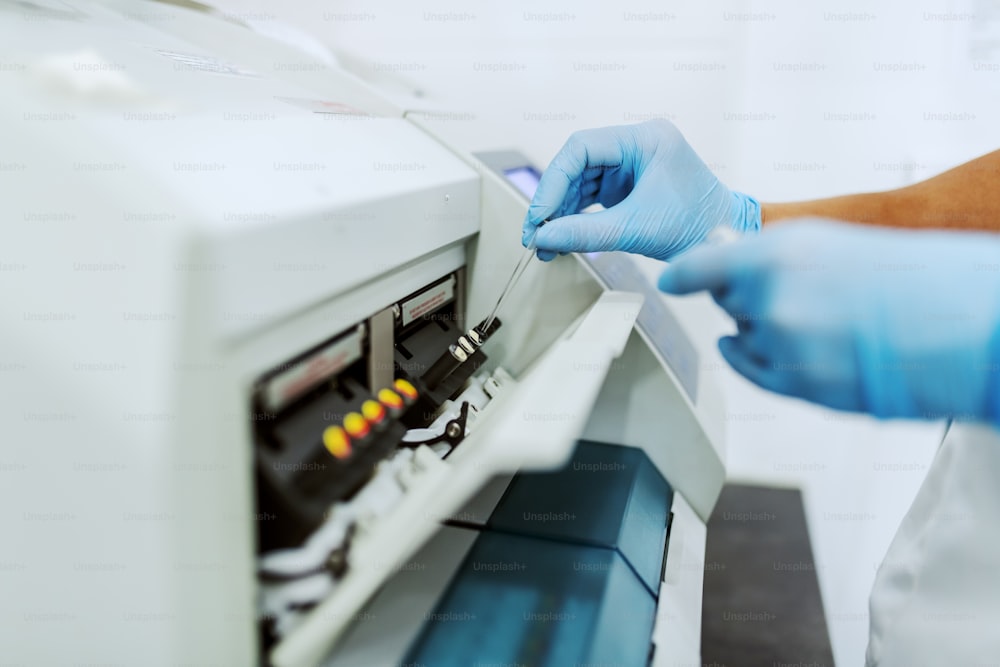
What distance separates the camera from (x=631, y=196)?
93 centimetres

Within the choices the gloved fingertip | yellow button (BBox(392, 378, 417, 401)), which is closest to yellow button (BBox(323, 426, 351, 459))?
yellow button (BBox(392, 378, 417, 401))

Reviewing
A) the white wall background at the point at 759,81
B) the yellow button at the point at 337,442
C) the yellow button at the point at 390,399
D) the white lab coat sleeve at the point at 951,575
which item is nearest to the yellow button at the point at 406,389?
the yellow button at the point at 390,399

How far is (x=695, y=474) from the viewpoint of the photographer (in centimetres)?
107

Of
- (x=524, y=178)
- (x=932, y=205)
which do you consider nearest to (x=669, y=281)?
(x=524, y=178)

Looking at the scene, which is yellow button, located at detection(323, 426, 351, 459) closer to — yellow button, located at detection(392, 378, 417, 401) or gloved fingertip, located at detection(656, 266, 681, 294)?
yellow button, located at detection(392, 378, 417, 401)

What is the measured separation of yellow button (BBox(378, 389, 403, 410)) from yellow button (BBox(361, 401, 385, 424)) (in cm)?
1

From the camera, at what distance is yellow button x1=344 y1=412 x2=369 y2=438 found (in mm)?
613

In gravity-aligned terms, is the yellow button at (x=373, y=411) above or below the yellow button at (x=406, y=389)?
above

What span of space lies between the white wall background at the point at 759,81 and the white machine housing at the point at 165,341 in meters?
0.81

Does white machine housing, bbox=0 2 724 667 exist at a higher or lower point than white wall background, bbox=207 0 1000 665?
lower

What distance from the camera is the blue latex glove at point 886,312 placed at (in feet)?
1.88

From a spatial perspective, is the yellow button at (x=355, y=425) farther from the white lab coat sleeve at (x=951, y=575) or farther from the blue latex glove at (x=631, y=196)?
the white lab coat sleeve at (x=951, y=575)

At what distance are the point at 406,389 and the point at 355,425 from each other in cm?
13

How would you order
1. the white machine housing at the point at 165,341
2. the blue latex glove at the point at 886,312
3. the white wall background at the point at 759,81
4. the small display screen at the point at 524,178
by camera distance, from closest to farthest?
the white machine housing at the point at 165,341, the blue latex glove at the point at 886,312, the small display screen at the point at 524,178, the white wall background at the point at 759,81
